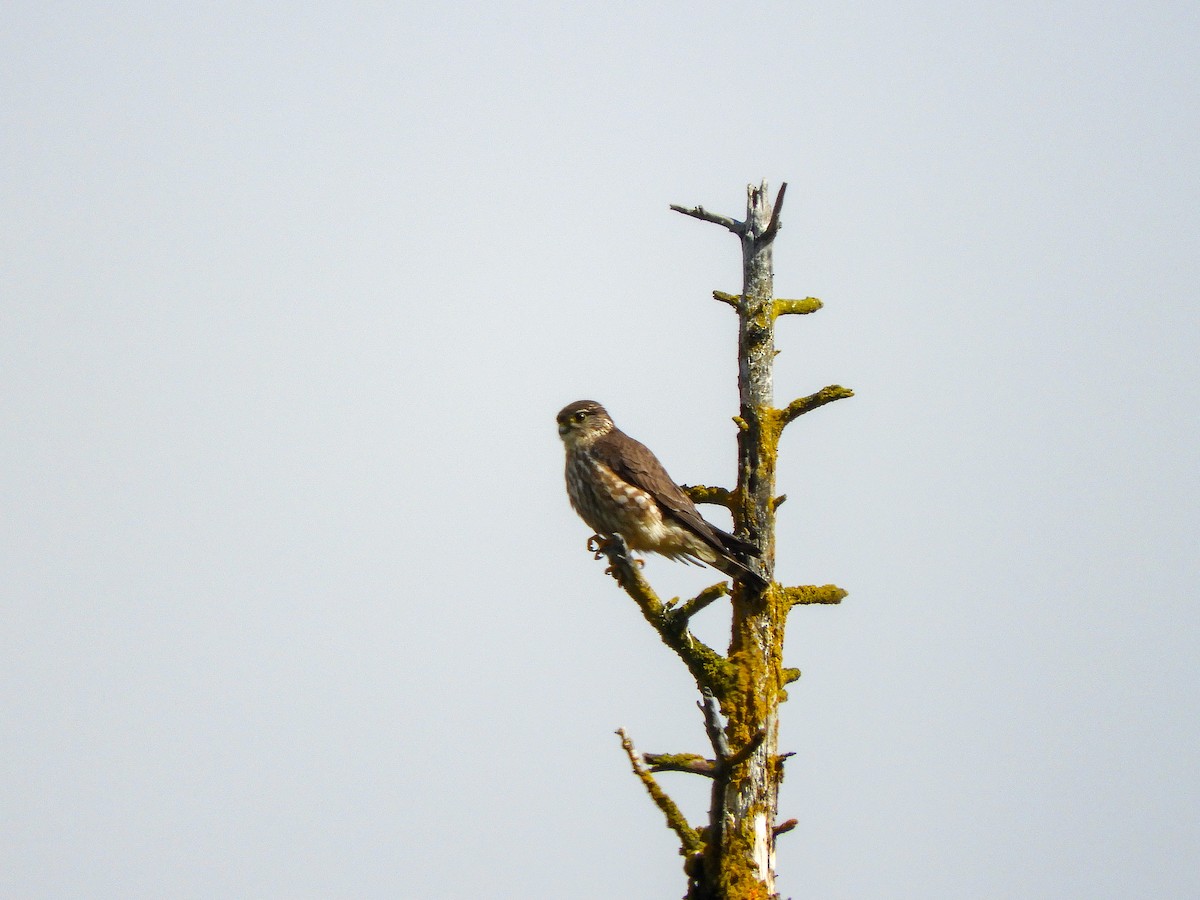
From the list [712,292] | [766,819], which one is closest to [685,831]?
[766,819]

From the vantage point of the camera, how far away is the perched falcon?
25.8 feet

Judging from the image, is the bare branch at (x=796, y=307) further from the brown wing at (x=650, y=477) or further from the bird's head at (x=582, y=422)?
the bird's head at (x=582, y=422)

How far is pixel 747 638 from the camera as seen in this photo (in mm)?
6457

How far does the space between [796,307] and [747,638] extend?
193 centimetres

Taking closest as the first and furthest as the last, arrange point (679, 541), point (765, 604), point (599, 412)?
point (765, 604), point (679, 541), point (599, 412)

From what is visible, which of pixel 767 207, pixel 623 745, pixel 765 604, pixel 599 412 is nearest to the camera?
pixel 623 745

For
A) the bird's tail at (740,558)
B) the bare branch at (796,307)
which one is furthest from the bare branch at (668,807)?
the bare branch at (796,307)

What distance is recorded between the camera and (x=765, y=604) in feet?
21.4

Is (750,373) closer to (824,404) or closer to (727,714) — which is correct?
(824,404)

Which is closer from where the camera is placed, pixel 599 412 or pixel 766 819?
pixel 766 819

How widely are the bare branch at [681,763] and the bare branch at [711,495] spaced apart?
1.61 metres

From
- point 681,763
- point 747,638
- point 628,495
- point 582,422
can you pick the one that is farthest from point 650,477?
point 681,763

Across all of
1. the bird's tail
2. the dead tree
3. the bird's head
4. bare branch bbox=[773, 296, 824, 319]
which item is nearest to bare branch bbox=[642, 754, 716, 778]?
the dead tree

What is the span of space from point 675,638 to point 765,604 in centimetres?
68
